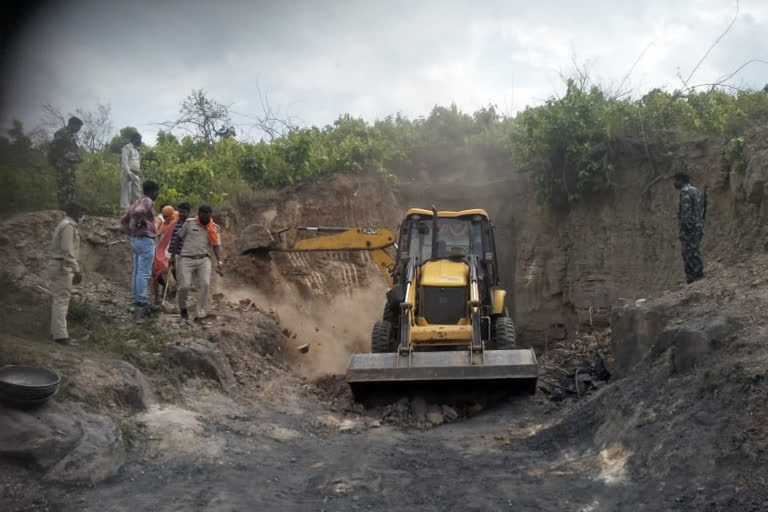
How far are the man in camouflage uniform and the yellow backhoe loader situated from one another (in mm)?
2530

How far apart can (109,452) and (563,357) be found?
8.77 metres

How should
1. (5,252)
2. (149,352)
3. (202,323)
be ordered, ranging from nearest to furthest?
(149,352)
(5,252)
(202,323)

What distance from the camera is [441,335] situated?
35.5 feet

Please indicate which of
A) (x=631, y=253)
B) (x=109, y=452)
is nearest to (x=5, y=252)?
(x=109, y=452)

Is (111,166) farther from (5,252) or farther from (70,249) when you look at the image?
(70,249)

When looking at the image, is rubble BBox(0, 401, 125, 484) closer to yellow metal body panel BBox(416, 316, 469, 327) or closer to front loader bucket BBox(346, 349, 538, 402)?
front loader bucket BBox(346, 349, 538, 402)

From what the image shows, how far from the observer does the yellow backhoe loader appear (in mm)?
10156

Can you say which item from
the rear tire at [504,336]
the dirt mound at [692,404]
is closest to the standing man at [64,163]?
the rear tire at [504,336]

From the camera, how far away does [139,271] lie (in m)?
11.1

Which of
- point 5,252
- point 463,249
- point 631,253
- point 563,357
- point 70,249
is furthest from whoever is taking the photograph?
point 631,253

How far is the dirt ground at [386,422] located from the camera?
19.8 ft

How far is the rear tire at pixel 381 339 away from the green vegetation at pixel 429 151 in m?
5.21

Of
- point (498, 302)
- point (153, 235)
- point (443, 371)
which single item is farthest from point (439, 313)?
point (153, 235)

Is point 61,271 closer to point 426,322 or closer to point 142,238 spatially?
point 142,238
